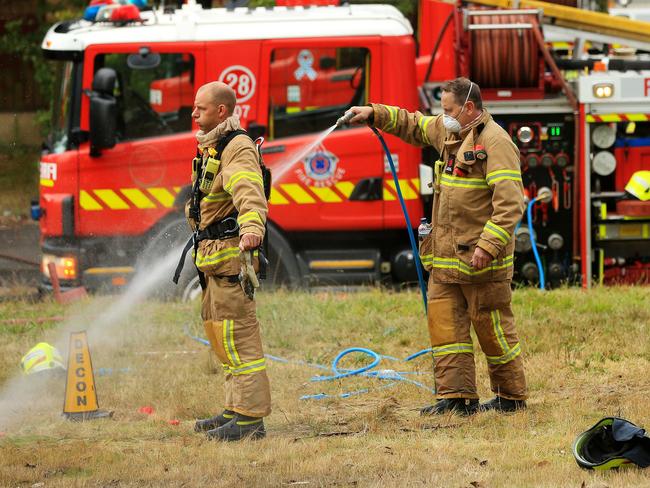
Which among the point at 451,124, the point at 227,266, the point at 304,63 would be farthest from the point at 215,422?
the point at 304,63

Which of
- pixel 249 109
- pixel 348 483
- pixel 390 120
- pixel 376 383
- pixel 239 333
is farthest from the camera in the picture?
pixel 249 109

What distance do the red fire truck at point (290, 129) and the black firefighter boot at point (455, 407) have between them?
3.58 m

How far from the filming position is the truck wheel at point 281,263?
9953 mm

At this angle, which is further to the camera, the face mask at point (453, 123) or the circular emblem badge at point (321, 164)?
the circular emblem badge at point (321, 164)

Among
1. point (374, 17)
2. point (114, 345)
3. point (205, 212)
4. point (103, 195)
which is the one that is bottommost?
point (114, 345)

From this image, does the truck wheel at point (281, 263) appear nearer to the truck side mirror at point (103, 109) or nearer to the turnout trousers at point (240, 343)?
the truck side mirror at point (103, 109)

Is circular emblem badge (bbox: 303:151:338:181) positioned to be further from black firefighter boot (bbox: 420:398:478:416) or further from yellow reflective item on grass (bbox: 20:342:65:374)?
black firefighter boot (bbox: 420:398:478:416)

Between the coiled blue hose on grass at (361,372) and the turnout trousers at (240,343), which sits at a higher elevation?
the turnout trousers at (240,343)

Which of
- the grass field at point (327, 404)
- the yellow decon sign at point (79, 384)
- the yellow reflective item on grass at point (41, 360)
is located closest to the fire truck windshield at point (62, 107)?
the grass field at point (327, 404)

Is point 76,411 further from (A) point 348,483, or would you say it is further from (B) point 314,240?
(B) point 314,240

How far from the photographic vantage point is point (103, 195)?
981 cm

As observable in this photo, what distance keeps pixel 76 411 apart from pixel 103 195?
11.2 ft

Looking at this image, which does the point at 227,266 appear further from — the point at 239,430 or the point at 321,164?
the point at 321,164

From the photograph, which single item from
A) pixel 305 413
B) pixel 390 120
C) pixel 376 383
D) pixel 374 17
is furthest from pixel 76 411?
pixel 374 17
